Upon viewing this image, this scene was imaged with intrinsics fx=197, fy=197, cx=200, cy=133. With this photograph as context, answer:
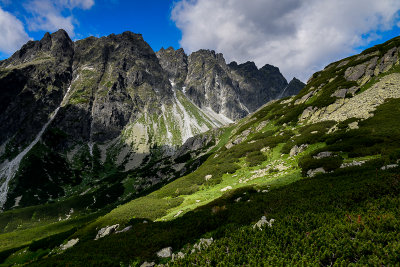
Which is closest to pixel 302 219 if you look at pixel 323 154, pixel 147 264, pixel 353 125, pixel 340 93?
pixel 147 264

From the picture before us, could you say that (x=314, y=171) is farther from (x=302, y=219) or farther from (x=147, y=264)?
(x=147, y=264)

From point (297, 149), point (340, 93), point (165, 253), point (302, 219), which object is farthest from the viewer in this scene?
point (340, 93)

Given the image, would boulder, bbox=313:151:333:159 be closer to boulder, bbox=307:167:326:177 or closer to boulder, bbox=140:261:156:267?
boulder, bbox=307:167:326:177

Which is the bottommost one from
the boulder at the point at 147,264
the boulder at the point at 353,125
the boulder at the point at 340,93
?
the boulder at the point at 147,264

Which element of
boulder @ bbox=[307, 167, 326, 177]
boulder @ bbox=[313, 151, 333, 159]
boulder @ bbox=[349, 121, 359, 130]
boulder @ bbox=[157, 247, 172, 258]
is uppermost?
boulder @ bbox=[349, 121, 359, 130]

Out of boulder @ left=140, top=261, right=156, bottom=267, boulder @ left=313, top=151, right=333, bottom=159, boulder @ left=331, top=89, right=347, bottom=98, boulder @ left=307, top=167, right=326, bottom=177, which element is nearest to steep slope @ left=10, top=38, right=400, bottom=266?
boulder @ left=307, top=167, right=326, bottom=177

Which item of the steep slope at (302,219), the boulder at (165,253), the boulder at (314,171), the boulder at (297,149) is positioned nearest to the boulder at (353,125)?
the steep slope at (302,219)

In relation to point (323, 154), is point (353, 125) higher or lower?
higher

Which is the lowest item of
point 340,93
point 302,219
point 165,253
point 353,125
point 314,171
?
point 314,171

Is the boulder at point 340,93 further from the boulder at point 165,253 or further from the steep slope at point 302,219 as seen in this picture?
the boulder at point 165,253

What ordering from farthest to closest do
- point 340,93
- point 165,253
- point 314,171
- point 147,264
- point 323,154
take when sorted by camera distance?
1. point 340,93
2. point 323,154
3. point 314,171
4. point 165,253
5. point 147,264

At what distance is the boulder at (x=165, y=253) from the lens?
11.3 metres

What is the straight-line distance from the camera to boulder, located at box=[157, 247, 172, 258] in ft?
37.2

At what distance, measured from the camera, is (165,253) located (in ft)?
37.6
